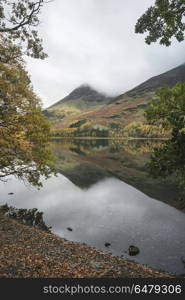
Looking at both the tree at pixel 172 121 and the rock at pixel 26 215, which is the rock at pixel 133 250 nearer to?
the rock at pixel 26 215

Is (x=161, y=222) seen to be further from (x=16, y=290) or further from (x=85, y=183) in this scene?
(x=85, y=183)

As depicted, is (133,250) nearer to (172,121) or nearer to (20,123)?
(20,123)

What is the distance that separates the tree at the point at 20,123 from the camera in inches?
734

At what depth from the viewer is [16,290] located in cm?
920

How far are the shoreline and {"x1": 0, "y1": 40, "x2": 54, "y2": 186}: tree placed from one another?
6.85 metres

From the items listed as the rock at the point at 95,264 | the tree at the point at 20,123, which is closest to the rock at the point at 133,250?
the rock at the point at 95,264

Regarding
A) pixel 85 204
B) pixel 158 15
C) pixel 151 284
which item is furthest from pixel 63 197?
pixel 158 15

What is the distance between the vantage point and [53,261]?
1542 cm

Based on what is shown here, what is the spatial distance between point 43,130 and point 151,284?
17186 mm

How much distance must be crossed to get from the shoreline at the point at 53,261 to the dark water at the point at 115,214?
4.72 meters

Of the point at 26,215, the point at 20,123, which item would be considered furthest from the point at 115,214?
the point at 20,123

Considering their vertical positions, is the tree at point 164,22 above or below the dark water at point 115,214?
above

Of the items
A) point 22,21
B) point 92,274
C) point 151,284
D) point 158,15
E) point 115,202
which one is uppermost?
point 22,21

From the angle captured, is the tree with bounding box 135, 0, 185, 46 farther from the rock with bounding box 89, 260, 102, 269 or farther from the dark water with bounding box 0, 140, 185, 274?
the dark water with bounding box 0, 140, 185, 274
